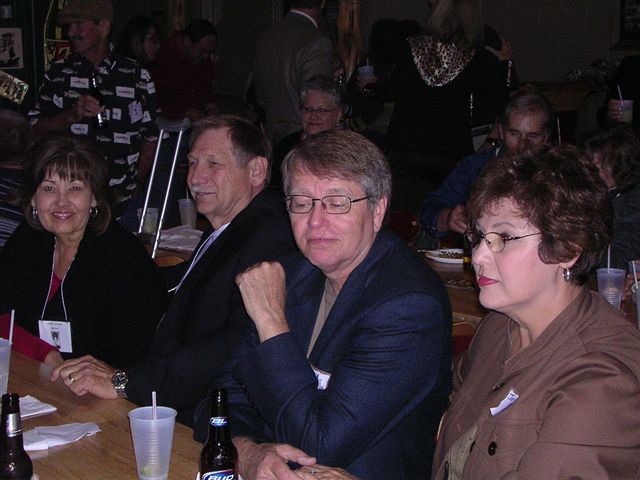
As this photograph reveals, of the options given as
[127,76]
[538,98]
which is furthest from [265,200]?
[127,76]

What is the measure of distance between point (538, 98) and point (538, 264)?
8.56 feet

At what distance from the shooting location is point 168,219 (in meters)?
4.96

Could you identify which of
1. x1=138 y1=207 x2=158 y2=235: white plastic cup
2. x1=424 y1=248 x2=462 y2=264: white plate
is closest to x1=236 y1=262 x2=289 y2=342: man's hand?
x1=424 y1=248 x2=462 y2=264: white plate

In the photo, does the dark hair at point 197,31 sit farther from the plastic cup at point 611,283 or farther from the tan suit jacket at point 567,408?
the tan suit jacket at point 567,408

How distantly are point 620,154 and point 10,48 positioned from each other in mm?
4826

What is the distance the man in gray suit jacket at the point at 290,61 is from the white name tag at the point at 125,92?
0.95 m

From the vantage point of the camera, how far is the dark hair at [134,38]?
8469 mm

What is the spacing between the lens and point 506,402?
185cm

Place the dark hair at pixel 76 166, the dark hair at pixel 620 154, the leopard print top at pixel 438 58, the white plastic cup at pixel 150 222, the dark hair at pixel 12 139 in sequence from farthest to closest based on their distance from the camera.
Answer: the leopard print top at pixel 438 58
the white plastic cup at pixel 150 222
the dark hair at pixel 12 139
the dark hair at pixel 620 154
the dark hair at pixel 76 166

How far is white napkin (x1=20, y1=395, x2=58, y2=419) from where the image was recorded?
2244 millimetres

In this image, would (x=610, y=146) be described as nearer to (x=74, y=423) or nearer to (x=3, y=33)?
(x=74, y=423)

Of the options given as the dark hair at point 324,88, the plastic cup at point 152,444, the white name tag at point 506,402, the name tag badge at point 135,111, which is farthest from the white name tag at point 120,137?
the white name tag at point 506,402

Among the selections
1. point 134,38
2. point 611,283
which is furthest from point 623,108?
point 134,38

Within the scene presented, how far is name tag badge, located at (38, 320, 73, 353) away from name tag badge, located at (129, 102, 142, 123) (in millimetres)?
2751
